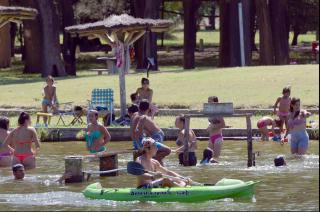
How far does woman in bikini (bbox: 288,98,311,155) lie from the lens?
21.7 metres

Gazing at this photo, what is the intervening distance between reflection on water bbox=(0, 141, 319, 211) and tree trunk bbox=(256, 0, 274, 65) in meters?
22.3

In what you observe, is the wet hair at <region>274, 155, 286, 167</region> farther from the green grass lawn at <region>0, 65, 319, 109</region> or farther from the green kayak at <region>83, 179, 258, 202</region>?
the green grass lawn at <region>0, 65, 319, 109</region>

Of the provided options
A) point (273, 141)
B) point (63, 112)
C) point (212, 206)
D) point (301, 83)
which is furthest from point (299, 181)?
point (301, 83)

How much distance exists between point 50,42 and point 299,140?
84.1 ft

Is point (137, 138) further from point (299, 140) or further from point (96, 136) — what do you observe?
point (299, 140)

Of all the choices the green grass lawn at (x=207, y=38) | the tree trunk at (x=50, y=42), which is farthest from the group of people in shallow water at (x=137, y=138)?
the green grass lawn at (x=207, y=38)

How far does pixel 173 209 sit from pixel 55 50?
31.6m

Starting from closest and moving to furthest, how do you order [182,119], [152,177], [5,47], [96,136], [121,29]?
[152,177]
[96,136]
[182,119]
[121,29]
[5,47]

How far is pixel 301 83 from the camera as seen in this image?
33938mm

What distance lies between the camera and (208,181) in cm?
1878

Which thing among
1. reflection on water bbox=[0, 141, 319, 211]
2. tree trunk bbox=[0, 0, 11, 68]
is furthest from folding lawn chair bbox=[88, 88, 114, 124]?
tree trunk bbox=[0, 0, 11, 68]

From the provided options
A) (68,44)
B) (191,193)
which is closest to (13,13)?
(191,193)

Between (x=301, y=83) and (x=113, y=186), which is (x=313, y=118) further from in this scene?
(x=113, y=186)

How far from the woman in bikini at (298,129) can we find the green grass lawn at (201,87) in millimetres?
8865
